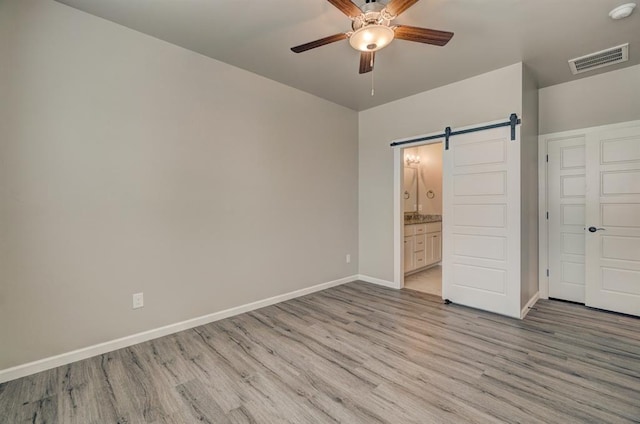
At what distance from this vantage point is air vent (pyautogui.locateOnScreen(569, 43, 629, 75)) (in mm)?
2780

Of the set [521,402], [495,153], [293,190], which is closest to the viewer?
[521,402]

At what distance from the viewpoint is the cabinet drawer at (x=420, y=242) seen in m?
4.94

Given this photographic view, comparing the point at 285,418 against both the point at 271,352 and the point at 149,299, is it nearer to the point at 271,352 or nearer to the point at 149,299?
the point at 271,352

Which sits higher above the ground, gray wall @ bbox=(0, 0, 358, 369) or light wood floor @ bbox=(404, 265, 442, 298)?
gray wall @ bbox=(0, 0, 358, 369)

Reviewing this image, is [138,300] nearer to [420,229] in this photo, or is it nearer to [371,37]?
[371,37]

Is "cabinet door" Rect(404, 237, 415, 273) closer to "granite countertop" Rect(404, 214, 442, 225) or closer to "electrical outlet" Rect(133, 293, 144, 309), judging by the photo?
"granite countertop" Rect(404, 214, 442, 225)

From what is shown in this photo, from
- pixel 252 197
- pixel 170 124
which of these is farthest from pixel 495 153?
pixel 170 124

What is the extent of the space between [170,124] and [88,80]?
0.66m

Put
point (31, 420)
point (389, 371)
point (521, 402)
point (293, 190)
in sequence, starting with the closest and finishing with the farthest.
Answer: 1. point (31, 420)
2. point (521, 402)
3. point (389, 371)
4. point (293, 190)

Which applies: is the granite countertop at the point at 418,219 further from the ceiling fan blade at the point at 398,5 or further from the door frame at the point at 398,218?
the ceiling fan blade at the point at 398,5

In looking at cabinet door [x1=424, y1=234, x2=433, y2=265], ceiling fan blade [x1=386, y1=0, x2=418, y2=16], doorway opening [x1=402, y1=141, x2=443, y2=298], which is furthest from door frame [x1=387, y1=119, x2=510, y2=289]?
ceiling fan blade [x1=386, y1=0, x2=418, y2=16]

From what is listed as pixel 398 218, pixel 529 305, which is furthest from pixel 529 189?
pixel 398 218

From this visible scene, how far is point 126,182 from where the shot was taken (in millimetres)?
2494

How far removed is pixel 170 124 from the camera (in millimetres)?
2727
